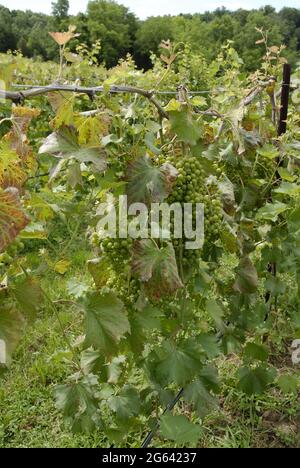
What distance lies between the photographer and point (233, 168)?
2.06 metres

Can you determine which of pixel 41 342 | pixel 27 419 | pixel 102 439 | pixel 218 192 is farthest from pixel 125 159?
pixel 41 342

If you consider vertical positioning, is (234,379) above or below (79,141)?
below

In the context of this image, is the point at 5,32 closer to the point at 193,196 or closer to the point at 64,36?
the point at 64,36

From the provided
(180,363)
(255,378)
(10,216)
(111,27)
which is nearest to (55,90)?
(10,216)

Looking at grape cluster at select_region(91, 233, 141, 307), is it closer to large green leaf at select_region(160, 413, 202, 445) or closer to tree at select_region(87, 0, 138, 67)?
large green leaf at select_region(160, 413, 202, 445)

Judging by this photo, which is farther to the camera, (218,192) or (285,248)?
(285,248)

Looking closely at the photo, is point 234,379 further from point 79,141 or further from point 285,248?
point 79,141

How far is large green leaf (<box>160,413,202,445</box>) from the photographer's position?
1565 mm

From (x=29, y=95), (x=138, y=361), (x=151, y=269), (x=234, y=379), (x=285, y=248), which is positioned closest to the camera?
(x=29, y=95)

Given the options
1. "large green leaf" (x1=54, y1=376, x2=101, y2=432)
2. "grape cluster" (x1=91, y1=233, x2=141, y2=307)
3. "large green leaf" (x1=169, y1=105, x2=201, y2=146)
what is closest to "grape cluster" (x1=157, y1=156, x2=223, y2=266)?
"large green leaf" (x1=169, y1=105, x2=201, y2=146)

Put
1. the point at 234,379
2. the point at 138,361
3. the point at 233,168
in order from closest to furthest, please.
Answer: the point at 138,361 < the point at 233,168 < the point at 234,379

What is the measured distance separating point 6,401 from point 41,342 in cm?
59

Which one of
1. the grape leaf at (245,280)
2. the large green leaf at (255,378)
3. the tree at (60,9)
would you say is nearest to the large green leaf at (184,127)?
the grape leaf at (245,280)

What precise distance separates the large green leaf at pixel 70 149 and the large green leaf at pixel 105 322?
1.23ft
